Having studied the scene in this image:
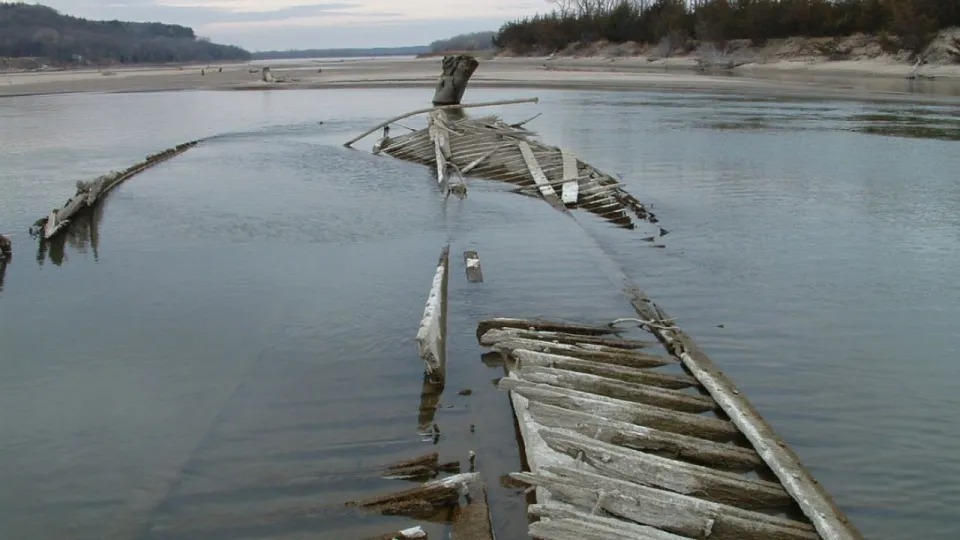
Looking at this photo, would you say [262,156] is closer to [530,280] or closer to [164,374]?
[530,280]

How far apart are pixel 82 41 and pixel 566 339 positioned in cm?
16045

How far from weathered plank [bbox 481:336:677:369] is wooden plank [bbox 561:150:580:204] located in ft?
26.4

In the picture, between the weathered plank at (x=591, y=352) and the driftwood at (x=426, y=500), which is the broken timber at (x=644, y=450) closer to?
the weathered plank at (x=591, y=352)

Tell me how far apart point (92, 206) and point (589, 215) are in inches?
353

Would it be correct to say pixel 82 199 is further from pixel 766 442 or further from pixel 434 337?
pixel 766 442

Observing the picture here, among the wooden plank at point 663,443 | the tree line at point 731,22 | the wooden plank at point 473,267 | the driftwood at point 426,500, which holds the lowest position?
the driftwood at point 426,500

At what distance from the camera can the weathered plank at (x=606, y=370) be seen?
274 inches

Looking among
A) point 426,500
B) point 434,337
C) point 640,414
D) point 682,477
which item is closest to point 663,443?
point 640,414

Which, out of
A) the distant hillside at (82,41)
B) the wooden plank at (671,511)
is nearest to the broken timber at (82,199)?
the wooden plank at (671,511)

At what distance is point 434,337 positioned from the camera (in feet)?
24.6

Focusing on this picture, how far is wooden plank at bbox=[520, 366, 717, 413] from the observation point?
21.5ft

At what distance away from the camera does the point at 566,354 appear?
24.1 feet

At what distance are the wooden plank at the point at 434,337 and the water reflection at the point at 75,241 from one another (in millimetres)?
6181

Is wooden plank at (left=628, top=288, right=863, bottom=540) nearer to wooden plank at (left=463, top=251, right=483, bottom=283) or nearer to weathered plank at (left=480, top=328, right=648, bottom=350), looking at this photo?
weathered plank at (left=480, top=328, right=648, bottom=350)
